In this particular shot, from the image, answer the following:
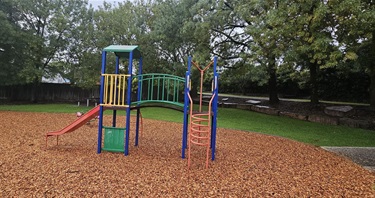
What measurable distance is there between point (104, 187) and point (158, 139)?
3.76 meters

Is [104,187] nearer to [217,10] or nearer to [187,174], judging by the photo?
[187,174]

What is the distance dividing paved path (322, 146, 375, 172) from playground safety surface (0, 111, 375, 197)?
212 millimetres

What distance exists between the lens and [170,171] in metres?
4.48

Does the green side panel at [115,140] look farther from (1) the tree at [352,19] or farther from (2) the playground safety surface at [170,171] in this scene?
(1) the tree at [352,19]

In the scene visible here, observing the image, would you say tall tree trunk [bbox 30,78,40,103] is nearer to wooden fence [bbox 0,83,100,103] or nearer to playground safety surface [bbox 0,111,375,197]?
wooden fence [bbox 0,83,100,103]

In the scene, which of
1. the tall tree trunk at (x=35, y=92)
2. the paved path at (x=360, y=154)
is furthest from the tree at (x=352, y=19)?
the tall tree trunk at (x=35, y=92)

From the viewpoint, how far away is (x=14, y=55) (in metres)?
16.0

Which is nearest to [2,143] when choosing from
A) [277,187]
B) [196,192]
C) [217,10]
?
[196,192]

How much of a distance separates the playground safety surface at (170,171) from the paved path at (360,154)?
21 cm

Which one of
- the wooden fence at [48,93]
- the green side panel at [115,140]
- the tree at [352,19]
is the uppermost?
the tree at [352,19]

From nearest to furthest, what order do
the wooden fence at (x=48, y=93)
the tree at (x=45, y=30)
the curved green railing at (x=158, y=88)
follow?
1. the curved green railing at (x=158, y=88)
2. the tree at (x=45, y=30)
3. the wooden fence at (x=48, y=93)

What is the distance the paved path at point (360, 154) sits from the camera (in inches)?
211

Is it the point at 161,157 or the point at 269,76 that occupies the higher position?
the point at 269,76

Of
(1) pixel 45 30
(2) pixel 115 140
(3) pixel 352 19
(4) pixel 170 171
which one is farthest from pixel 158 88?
(1) pixel 45 30
